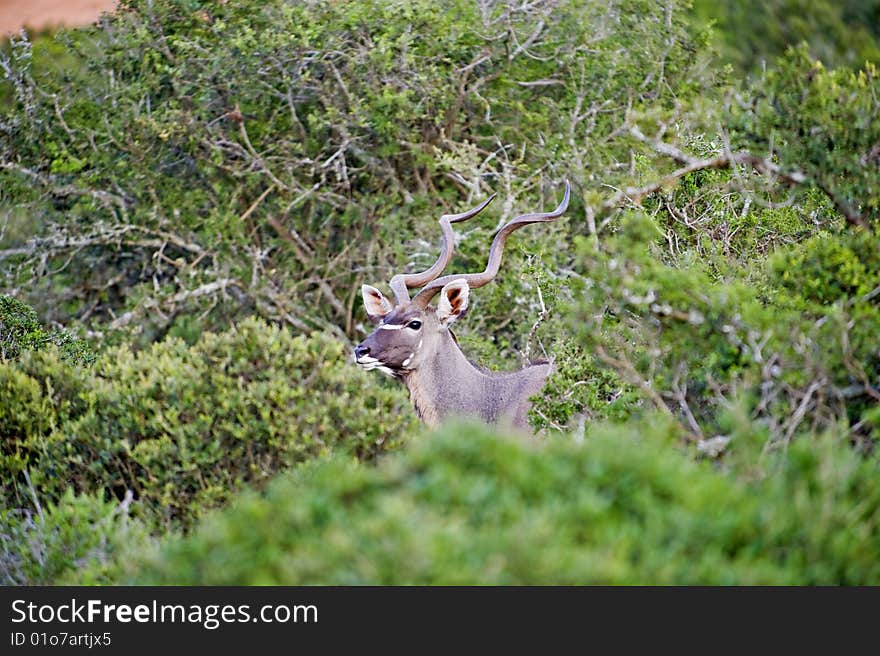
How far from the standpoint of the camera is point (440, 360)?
815cm

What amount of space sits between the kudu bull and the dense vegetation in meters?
0.43

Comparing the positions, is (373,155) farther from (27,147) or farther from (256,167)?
(27,147)

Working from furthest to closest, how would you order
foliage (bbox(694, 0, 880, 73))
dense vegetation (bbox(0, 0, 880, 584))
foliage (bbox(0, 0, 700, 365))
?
foliage (bbox(694, 0, 880, 73)) < foliage (bbox(0, 0, 700, 365)) < dense vegetation (bbox(0, 0, 880, 584))

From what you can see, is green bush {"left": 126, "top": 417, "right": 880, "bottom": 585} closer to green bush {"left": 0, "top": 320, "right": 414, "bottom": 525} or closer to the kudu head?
green bush {"left": 0, "top": 320, "right": 414, "bottom": 525}

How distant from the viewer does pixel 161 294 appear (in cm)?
1086

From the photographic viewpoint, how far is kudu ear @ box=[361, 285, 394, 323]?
27.6 ft

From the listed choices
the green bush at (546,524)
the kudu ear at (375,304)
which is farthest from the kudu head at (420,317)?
the green bush at (546,524)

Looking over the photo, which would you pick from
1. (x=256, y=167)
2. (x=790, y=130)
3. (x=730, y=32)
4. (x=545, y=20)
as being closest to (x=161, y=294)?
(x=256, y=167)

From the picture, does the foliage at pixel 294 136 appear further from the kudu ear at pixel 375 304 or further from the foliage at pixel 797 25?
the foliage at pixel 797 25

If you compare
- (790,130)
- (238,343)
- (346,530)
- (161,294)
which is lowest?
(161,294)

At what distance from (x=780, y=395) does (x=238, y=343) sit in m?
3.09

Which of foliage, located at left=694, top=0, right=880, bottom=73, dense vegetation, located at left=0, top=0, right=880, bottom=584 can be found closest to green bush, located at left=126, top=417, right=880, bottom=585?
dense vegetation, located at left=0, top=0, right=880, bottom=584
